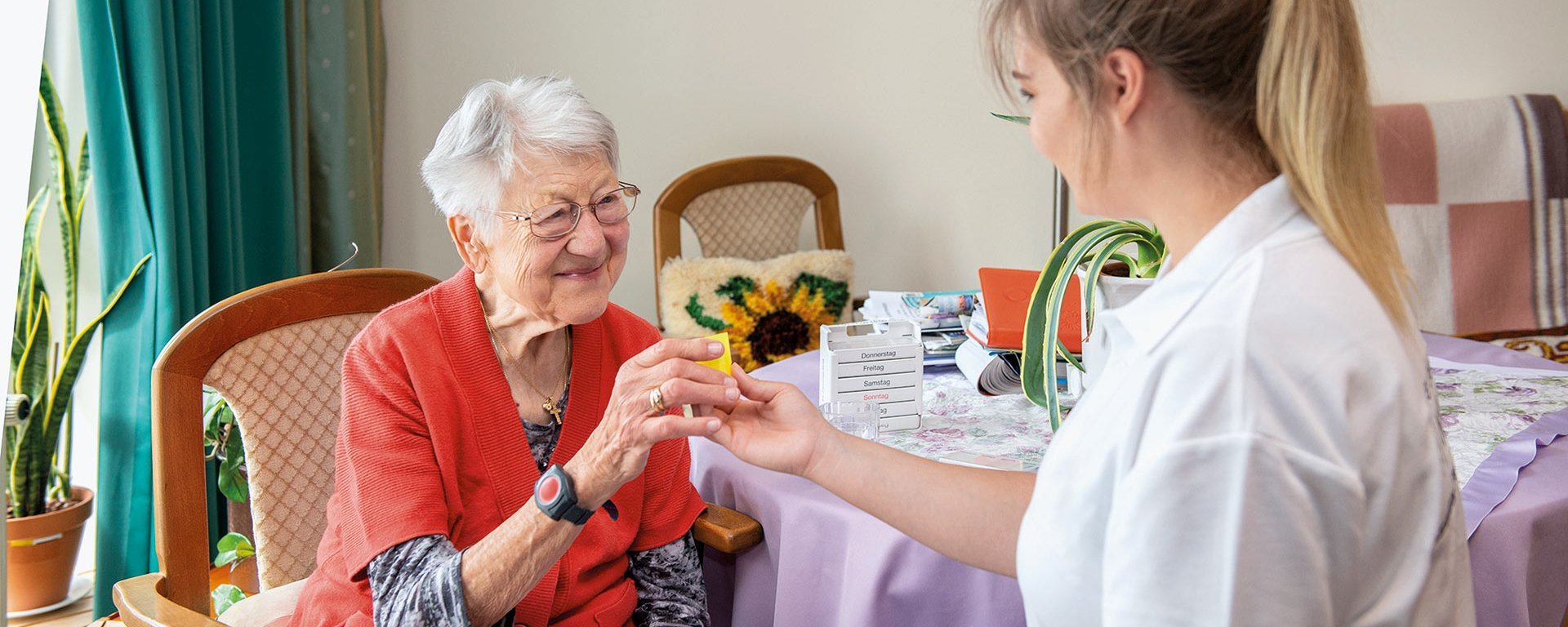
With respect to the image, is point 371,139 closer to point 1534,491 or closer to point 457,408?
point 457,408

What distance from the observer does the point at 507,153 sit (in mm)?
1430

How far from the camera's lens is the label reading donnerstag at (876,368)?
165 cm

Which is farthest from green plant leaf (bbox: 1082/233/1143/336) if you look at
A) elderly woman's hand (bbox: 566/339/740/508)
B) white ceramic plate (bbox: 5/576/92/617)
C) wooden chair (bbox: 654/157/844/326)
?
white ceramic plate (bbox: 5/576/92/617)

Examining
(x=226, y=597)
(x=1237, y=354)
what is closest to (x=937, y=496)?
(x=1237, y=354)

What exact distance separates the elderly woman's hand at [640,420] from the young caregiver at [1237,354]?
47 centimetres

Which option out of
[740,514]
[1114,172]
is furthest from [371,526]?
[1114,172]

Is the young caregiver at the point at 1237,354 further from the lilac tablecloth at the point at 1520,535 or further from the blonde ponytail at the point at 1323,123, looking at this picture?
the lilac tablecloth at the point at 1520,535

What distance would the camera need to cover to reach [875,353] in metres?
1.66

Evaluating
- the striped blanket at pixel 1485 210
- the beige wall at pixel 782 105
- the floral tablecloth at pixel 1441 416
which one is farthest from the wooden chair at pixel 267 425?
the striped blanket at pixel 1485 210

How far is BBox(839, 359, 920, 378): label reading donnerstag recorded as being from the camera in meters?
1.65

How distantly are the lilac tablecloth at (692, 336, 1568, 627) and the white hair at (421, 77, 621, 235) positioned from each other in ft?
1.71

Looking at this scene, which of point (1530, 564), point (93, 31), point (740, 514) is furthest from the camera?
point (93, 31)

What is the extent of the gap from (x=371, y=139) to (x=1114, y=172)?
110 inches

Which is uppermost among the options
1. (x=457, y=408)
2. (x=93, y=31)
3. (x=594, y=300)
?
(x=93, y=31)
